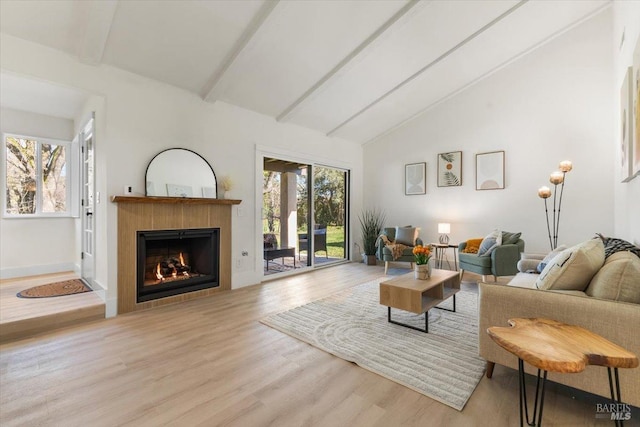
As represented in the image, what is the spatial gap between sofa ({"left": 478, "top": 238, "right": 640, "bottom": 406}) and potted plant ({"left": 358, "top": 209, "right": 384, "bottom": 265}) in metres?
4.44

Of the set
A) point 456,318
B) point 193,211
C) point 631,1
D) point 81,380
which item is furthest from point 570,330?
point 193,211

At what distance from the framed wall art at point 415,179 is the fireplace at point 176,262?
4.10m

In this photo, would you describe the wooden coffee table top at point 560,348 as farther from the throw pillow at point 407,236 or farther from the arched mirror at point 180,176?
the throw pillow at point 407,236

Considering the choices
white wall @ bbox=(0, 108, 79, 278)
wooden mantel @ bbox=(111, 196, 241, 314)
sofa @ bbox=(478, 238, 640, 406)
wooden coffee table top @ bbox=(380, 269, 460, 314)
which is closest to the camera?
sofa @ bbox=(478, 238, 640, 406)

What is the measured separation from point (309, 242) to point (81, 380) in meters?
4.16

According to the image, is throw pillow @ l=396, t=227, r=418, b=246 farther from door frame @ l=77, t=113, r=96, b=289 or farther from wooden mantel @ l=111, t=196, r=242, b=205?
door frame @ l=77, t=113, r=96, b=289

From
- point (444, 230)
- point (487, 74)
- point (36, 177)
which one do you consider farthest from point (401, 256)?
point (36, 177)

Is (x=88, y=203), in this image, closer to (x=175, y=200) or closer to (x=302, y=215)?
(x=175, y=200)

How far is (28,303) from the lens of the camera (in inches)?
129

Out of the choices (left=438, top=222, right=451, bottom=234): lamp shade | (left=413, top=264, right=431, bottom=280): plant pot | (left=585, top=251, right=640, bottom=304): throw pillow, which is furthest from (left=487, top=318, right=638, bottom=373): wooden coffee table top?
(left=438, top=222, right=451, bottom=234): lamp shade

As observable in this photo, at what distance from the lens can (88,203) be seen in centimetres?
410

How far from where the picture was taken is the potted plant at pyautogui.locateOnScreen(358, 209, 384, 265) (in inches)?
259

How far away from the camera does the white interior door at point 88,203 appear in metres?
3.83

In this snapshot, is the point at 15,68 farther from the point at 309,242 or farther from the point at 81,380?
the point at 309,242
